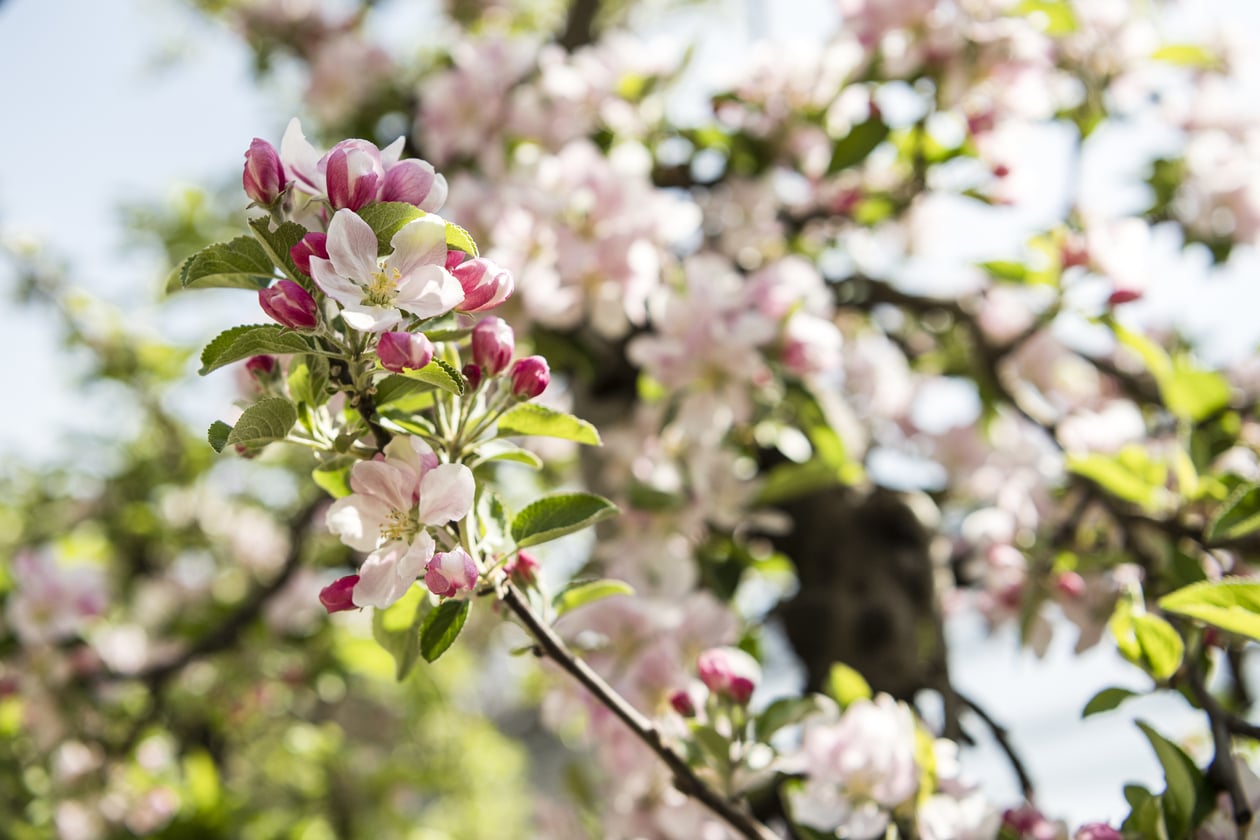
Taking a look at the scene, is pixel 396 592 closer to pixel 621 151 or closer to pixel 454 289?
pixel 454 289

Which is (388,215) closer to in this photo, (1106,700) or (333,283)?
(333,283)

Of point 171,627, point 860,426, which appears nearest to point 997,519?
point 860,426

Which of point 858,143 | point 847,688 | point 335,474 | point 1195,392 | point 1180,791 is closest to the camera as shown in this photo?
point 335,474

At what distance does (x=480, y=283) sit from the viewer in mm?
466

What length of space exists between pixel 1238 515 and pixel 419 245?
0.61 metres

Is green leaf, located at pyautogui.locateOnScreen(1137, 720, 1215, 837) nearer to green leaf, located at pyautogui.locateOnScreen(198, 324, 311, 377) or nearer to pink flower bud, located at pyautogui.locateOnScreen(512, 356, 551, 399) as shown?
pink flower bud, located at pyautogui.locateOnScreen(512, 356, 551, 399)

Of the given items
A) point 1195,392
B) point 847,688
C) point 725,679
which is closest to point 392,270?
point 725,679

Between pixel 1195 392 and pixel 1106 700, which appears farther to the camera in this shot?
pixel 1195 392

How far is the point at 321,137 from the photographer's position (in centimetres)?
222

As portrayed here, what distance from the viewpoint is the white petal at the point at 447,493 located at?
46cm

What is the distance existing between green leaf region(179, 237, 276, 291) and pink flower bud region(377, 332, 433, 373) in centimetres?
10

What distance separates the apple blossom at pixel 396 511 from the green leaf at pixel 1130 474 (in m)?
0.70

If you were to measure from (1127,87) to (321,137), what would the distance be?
1.65 metres

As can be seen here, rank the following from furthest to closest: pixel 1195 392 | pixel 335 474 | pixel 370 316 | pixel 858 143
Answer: pixel 858 143 → pixel 1195 392 → pixel 335 474 → pixel 370 316
